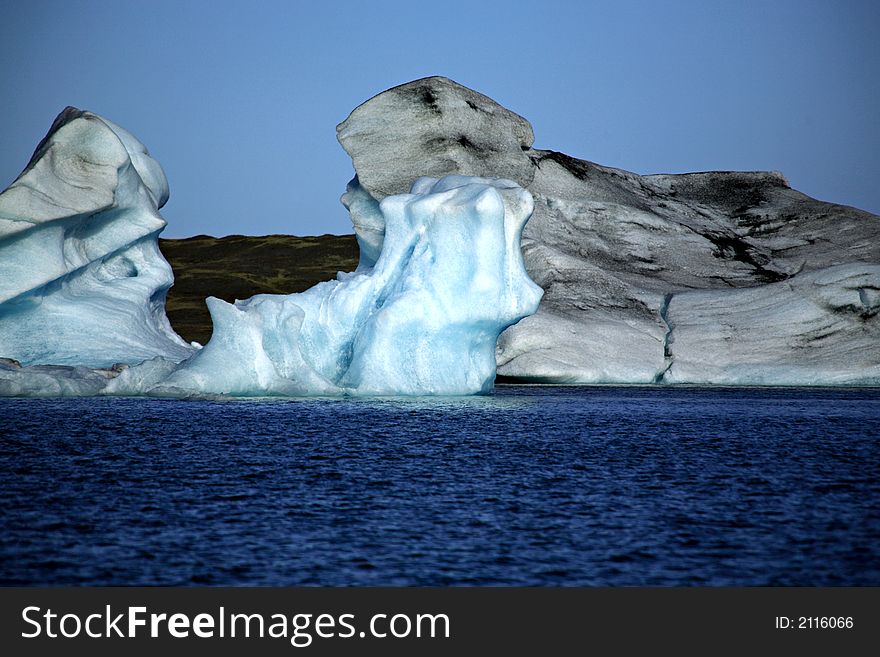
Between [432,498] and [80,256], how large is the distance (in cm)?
2076

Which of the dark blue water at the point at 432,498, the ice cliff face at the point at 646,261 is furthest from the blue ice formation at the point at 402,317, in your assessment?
the ice cliff face at the point at 646,261

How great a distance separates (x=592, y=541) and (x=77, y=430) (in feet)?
45.2

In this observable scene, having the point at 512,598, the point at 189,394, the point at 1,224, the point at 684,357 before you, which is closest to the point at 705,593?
the point at 512,598

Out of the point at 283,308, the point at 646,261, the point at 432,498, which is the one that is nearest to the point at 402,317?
the point at 283,308

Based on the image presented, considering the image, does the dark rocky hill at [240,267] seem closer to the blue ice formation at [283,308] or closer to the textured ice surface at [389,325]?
the blue ice formation at [283,308]

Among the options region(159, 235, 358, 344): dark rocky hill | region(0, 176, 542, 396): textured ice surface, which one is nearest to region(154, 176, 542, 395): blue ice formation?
region(0, 176, 542, 396): textured ice surface

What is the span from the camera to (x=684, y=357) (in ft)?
130

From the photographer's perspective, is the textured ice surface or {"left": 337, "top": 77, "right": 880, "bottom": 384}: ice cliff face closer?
the textured ice surface

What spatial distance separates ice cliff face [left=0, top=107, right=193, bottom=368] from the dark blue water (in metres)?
5.09

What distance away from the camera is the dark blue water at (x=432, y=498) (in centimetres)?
1226

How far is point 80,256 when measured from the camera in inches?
1335

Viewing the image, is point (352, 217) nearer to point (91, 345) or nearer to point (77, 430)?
point (91, 345)

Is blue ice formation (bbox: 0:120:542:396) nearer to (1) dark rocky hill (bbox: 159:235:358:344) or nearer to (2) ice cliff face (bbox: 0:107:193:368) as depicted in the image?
(2) ice cliff face (bbox: 0:107:193:368)

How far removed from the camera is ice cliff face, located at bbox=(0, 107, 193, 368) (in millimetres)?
31516
